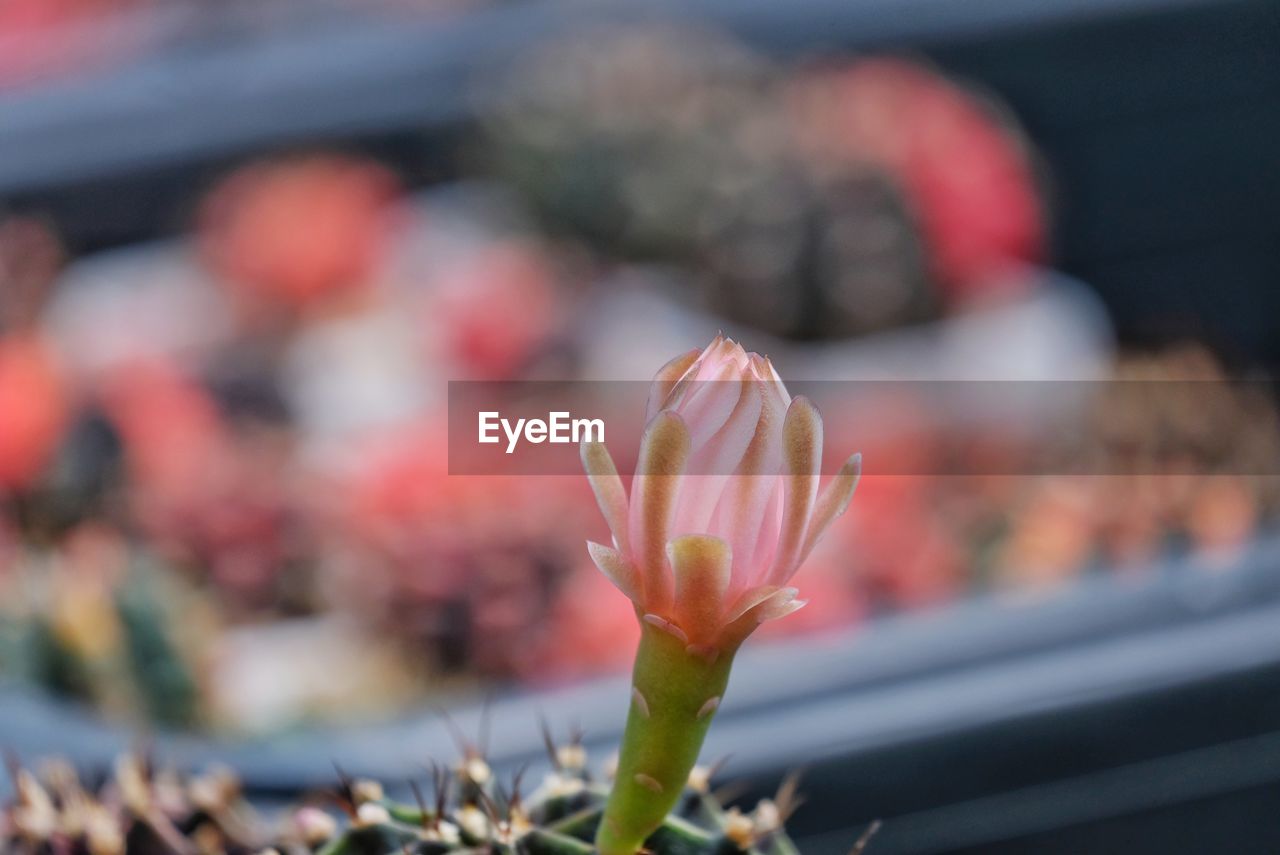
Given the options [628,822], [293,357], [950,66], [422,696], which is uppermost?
[950,66]

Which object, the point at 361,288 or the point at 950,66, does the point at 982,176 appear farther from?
the point at 361,288

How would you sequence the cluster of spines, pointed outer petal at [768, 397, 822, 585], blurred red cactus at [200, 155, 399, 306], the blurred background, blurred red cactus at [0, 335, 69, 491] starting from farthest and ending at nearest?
blurred red cactus at [200, 155, 399, 306] → blurred red cactus at [0, 335, 69, 491] → the blurred background → the cluster of spines → pointed outer petal at [768, 397, 822, 585]

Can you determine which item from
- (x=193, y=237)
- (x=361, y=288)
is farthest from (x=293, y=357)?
(x=193, y=237)

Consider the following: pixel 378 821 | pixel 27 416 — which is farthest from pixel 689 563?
pixel 27 416

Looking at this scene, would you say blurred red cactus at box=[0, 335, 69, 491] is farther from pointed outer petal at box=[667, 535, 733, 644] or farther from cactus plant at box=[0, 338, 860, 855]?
pointed outer petal at box=[667, 535, 733, 644]

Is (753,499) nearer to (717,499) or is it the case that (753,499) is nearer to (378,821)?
(717,499)

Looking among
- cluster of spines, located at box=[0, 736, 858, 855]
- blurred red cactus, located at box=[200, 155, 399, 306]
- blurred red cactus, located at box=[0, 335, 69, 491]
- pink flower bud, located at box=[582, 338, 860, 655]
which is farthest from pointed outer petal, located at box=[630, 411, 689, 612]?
blurred red cactus, located at box=[200, 155, 399, 306]

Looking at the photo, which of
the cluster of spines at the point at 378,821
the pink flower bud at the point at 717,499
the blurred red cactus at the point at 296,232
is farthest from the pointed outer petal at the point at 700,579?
the blurred red cactus at the point at 296,232
